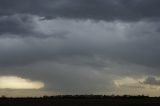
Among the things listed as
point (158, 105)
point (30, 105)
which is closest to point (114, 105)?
point (158, 105)

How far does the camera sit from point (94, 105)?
96062 mm

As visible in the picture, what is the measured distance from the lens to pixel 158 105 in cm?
9300

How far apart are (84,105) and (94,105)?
1.92 metres

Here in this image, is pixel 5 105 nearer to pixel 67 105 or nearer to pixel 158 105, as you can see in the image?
pixel 67 105

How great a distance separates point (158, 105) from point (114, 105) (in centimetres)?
836

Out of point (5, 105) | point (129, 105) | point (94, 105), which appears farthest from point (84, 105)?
point (5, 105)

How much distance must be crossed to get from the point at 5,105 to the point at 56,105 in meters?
9.90

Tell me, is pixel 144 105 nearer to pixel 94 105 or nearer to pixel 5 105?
pixel 94 105

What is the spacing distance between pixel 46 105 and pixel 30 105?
315 centimetres

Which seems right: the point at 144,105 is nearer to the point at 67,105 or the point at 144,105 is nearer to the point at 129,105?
the point at 129,105

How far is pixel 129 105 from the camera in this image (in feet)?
315

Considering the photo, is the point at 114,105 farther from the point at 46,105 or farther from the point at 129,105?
the point at 46,105

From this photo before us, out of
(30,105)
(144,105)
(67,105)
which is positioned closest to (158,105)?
(144,105)

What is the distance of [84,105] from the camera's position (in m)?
96.2
